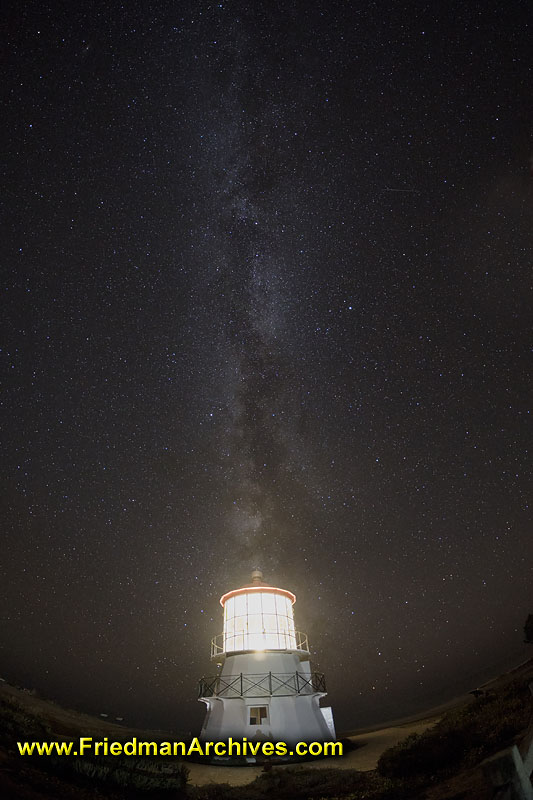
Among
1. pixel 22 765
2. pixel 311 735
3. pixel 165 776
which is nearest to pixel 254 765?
pixel 311 735

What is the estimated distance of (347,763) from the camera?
45.7 feet

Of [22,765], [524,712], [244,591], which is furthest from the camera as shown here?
[244,591]

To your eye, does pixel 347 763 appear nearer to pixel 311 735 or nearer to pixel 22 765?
pixel 311 735

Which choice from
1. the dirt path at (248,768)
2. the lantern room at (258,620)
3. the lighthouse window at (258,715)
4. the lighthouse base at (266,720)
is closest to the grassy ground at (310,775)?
the dirt path at (248,768)

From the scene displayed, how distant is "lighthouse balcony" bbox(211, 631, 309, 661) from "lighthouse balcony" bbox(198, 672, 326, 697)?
0.83 m

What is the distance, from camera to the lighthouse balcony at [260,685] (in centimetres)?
1700

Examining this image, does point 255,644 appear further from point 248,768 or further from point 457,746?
point 457,746

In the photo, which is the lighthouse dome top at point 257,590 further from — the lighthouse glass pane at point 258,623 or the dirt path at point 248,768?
the dirt path at point 248,768

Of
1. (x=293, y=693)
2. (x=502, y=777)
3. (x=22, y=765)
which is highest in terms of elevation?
(x=293, y=693)

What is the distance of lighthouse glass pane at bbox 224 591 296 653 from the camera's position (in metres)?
18.2

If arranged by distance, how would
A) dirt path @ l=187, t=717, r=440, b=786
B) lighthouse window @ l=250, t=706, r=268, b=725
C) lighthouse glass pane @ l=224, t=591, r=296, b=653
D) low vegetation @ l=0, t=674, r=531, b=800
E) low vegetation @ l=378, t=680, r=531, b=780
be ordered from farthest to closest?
1. lighthouse glass pane @ l=224, t=591, r=296, b=653
2. lighthouse window @ l=250, t=706, r=268, b=725
3. dirt path @ l=187, t=717, r=440, b=786
4. low vegetation @ l=378, t=680, r=531, b=780
5. low vegetation @ l=0, t=674, r=531, b=800

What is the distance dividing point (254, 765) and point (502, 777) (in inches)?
509

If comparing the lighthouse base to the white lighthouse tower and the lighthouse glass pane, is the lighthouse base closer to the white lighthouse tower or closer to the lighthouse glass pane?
the white lighthouse tower

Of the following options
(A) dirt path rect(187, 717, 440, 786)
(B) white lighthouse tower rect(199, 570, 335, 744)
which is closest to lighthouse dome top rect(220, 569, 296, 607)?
(B) white lighthouse tower rect(199, 570, 335, 744)
